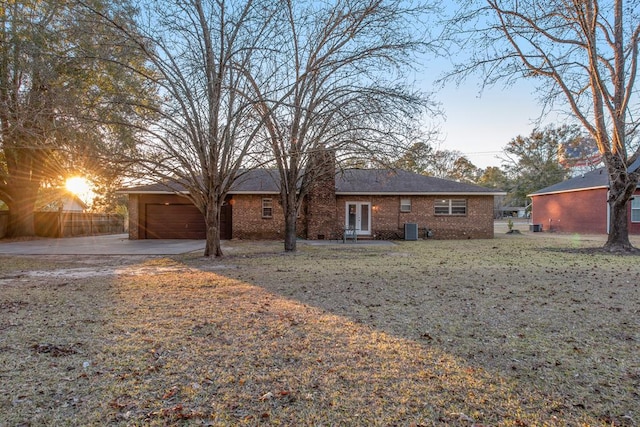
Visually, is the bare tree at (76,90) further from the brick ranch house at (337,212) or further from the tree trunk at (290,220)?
the brick ranch house at (337,212)

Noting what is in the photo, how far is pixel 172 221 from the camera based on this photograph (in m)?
19.8

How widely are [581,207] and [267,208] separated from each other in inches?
753

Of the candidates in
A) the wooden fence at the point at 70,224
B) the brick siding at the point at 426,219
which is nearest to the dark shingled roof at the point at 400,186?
the brick siding at the point at 426,219

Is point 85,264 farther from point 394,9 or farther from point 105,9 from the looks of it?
point 394,9

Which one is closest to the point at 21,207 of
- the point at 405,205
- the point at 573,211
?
the point at 405,205

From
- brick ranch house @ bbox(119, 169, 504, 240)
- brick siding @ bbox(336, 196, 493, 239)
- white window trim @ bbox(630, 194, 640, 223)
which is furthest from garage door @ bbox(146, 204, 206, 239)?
white window trim @ bbox(630, 194, 640, 223)

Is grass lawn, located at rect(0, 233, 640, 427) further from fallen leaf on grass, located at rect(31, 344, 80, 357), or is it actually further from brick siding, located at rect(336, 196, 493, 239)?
brick siding, located at rect(336, 196, 493, 239)

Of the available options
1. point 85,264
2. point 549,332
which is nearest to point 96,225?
point 85,264

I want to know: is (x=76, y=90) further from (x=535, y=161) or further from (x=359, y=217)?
(x=535, y=161)

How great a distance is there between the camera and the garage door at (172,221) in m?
19.7

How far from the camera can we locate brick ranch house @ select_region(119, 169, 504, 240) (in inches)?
748

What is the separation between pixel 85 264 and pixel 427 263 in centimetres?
929

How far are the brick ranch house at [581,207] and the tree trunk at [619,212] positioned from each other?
9747 millimetres

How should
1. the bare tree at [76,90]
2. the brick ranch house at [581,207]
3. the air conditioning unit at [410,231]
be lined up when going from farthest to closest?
the brick ranch house at [581,207] < the air conditioning unit at [410,231] < the bare tree at [76,90]
